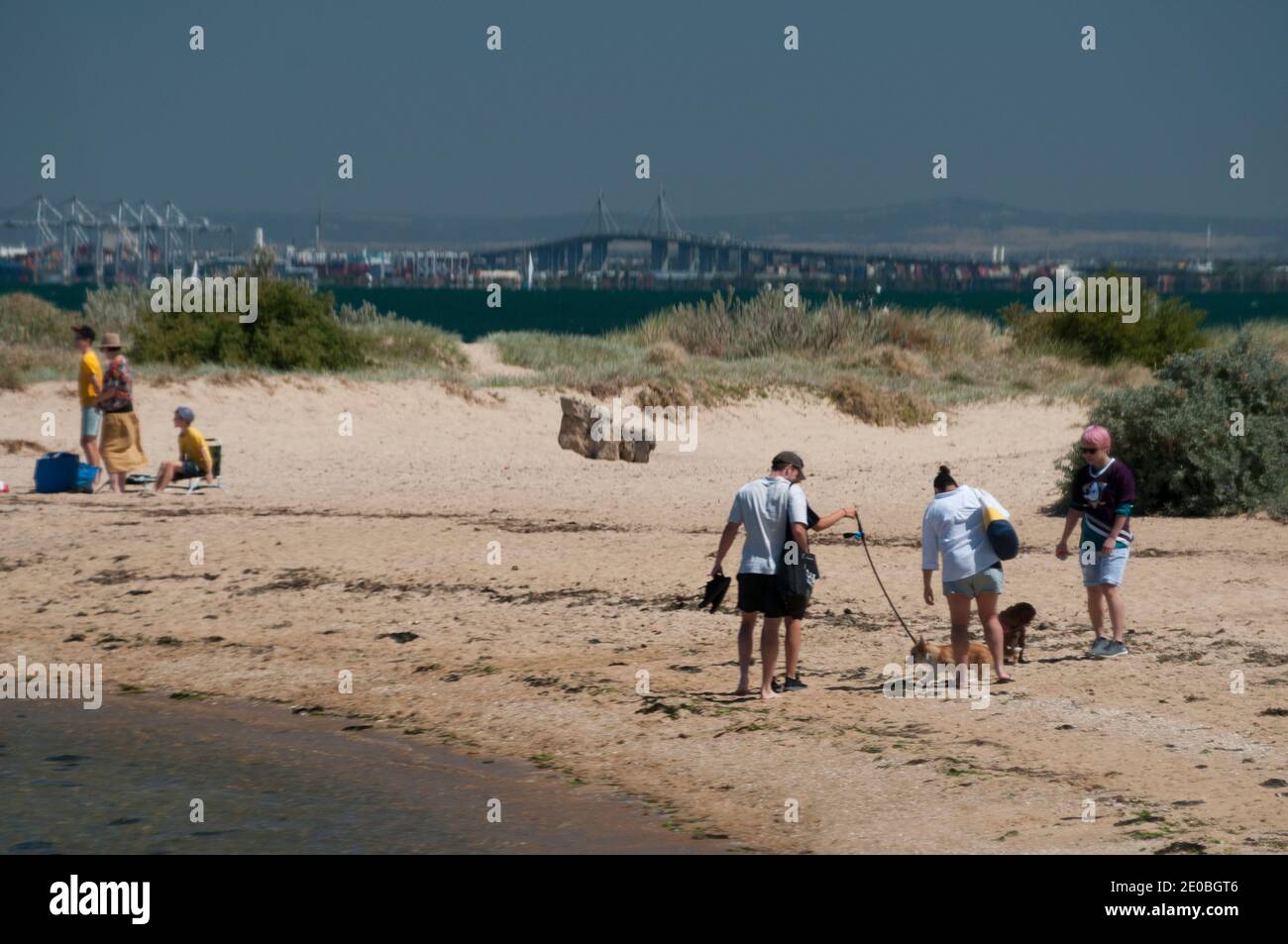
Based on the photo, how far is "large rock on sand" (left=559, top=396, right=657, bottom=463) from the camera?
899 inches

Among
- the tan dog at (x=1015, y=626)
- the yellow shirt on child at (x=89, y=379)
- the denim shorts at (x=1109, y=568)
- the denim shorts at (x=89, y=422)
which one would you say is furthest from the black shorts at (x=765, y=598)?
the denim shorts at (x=89, y=422)

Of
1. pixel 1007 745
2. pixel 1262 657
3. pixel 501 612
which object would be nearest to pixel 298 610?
pixel 501 612

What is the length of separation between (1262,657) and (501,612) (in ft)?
18.8

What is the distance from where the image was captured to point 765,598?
999cm

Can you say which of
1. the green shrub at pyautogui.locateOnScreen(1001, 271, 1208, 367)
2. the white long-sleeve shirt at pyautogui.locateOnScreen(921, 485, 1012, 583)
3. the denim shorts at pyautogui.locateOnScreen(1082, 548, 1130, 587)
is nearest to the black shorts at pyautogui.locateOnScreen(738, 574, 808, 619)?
the white long-sleeve shirt at pyautogui.locateOnScreen(921, 485, 1012, 583)

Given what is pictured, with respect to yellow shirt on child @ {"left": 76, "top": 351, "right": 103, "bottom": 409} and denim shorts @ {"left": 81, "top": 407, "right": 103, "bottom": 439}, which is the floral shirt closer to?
yellow shirt on child @ {"left": 76, "top": 351, "right": 103, "bottom": 409}

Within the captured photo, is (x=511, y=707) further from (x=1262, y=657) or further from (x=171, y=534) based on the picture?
(x=171, y=534)

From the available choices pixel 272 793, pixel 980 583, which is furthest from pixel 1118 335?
pixel 272 793

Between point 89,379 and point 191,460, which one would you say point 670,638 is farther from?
point 89,379

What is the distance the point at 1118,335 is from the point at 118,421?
81.9ft

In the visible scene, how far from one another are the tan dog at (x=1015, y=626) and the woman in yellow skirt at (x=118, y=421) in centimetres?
1093

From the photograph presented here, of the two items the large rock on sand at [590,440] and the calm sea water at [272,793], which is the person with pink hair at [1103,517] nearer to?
the calm sea water at [272,793]

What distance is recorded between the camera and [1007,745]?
9484 mm

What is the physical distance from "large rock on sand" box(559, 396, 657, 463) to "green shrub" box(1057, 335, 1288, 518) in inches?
241
